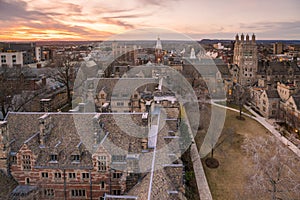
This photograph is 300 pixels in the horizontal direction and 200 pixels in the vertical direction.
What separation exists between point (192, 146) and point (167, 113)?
9.20 metres

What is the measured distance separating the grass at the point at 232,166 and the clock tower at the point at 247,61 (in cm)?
3433

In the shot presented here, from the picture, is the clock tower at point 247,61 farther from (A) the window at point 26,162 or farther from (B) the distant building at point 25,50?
(B) the distant building at point 25,50

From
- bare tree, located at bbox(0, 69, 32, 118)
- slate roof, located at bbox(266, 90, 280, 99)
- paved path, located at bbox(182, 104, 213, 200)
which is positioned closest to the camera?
paved path, located at bbox(182, 104, 213, 200)

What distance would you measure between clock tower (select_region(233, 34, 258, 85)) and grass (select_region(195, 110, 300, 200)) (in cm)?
3433

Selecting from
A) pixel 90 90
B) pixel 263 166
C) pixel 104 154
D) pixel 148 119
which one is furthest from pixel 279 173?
pixel 90 90

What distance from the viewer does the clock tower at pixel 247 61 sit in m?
86.6

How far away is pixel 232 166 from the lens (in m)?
40.1

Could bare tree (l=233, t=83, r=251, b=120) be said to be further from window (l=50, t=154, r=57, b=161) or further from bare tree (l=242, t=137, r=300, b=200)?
window (l=50, t=154, r=57, b=161)

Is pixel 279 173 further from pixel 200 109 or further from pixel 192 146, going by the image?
pixel 200 109

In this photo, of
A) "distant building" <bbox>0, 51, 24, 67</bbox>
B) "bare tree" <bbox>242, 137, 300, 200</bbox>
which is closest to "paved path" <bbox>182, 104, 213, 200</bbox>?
"bare tree" <bbox>242, 137, 300, 200</bbox>

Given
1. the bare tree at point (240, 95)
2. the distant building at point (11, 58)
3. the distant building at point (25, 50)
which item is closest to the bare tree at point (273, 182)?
the bare tree at point (240, 95)

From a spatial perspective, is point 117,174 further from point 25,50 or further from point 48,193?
point 25,50

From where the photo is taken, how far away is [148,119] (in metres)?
28.5

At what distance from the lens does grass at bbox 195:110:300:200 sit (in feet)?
113
